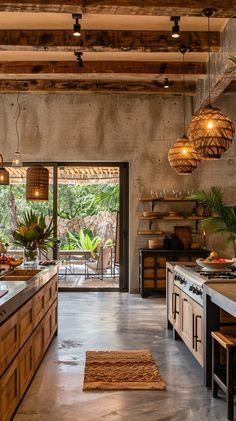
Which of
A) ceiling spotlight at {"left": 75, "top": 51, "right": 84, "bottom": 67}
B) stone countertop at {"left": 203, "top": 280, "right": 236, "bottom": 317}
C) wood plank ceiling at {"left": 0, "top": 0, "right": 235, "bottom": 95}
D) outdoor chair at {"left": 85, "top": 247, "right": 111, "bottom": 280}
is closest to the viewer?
stone countertop at {"left": 203, "top": 280, "right": 236, "bottom": 317}

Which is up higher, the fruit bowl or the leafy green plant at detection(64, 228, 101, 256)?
the leafy green plant at detection(64, 228, 101, 256)

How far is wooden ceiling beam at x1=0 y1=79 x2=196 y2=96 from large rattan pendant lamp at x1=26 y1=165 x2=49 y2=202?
8.33 feet

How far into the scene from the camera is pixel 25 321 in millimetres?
3604

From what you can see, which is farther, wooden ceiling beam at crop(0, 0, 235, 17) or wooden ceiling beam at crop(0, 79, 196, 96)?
wooden ceiling beam at crop(0, 79, 196, 96)

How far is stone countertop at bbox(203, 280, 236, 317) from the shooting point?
318cm

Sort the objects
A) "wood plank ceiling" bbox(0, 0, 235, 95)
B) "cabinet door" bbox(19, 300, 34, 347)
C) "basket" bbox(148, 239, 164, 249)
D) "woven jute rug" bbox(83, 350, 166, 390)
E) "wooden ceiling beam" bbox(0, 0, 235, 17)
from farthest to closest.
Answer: "basket" bbox(148, 239, 164, 249) < "wood plank ceiling" bbox(0, 0, 235, 95) < "wooden ceiling beam" bbox(0, 0, 235, 17) < "woven jute rug" bbox(83, 350, 166, 390) < "cabinet door" bbox(19, 300, 34, 347)

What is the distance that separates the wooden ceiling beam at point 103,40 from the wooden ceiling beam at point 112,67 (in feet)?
4.75

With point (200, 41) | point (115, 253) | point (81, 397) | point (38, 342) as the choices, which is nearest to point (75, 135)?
point (115, 253)

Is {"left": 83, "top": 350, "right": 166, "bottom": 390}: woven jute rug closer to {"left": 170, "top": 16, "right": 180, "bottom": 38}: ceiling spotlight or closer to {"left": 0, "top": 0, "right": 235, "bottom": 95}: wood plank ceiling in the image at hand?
{"left": 0, "top": 0, "right": 235, "bottom": 95}: wood plank ceiling

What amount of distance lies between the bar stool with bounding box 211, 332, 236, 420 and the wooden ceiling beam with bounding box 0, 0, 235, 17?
3492 millimetres

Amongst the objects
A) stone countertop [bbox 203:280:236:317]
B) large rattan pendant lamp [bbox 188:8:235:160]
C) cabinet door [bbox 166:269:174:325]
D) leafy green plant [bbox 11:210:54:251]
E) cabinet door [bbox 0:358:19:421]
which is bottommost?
cabinet door [bbox 0:358:19:421]

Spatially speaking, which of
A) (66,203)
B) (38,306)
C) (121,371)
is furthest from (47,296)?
(66,203)

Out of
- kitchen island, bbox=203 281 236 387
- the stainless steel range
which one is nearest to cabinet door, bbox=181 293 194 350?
the stainless steel range

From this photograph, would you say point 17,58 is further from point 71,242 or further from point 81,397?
point 81,397
